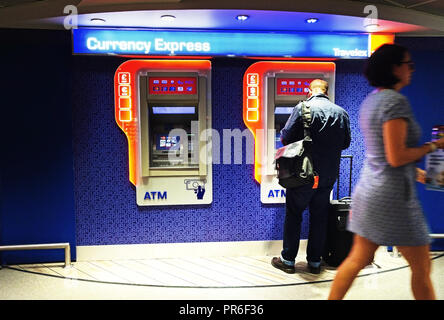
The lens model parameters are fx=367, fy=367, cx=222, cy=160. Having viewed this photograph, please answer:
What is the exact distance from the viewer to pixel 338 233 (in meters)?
3.17

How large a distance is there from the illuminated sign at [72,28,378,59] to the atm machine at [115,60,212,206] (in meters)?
0.14

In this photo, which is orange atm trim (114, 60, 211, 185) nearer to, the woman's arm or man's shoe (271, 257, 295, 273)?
man's shoe (271, 257, 295, 273)

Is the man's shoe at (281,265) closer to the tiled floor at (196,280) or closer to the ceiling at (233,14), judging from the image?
the tiled floor at (196,280)

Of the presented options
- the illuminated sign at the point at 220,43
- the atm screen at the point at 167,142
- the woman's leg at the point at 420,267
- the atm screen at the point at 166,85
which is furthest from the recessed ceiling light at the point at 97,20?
the woman's leg at the point at 420,267

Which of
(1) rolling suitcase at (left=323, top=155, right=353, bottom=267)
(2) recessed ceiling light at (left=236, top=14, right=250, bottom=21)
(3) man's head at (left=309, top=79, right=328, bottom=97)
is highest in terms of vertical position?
(2) recessed ceiling light at (left=236, top=14, right=250, bottom=21)

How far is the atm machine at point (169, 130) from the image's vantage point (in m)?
3.38

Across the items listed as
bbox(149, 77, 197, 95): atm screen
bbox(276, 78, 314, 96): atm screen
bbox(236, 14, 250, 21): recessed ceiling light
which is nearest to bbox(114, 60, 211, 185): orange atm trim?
bbox(149, 77, 197, 95): atm screen

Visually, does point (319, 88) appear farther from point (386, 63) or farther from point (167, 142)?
point (167, 142)

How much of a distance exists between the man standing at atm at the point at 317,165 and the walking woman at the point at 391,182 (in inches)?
43.7

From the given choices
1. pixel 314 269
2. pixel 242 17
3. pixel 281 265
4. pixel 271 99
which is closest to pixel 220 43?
pixel 242 17

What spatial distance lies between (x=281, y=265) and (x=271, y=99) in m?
1.54

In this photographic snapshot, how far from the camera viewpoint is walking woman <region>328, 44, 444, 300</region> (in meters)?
1.65

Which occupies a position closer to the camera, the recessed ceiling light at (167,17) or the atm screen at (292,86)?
the recessed ceiling light at (167,17)

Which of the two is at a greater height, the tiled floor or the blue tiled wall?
the blue tiled wall
